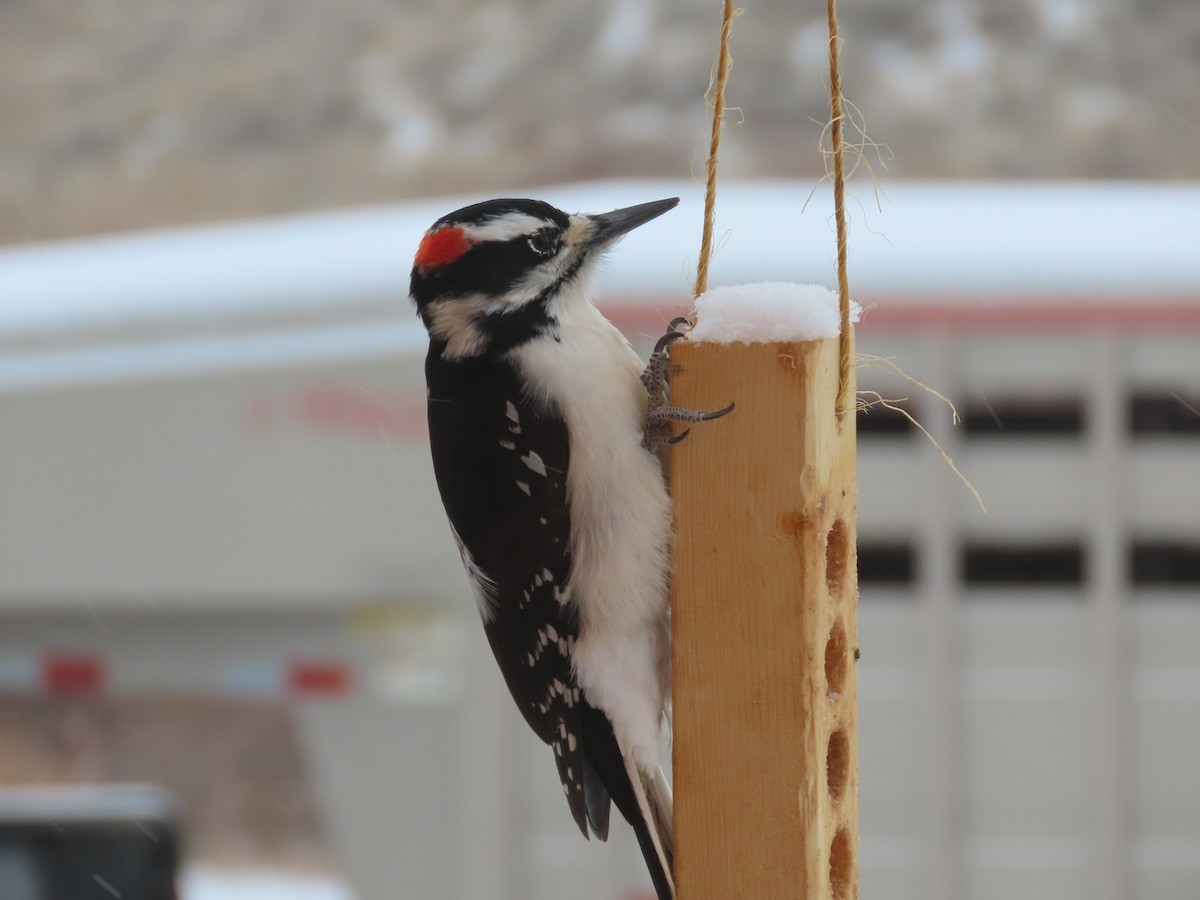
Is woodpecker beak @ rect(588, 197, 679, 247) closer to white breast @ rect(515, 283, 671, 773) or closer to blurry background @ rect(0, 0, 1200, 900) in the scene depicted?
white breast @ rect(515, 283, 671, 773)

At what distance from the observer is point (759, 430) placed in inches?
54.6

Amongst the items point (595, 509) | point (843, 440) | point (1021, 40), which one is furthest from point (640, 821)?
point (1021, 40)

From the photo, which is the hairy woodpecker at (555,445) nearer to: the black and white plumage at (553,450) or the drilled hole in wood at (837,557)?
the black and white plumage at (553,450)

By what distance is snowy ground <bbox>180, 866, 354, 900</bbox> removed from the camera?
6031 mm

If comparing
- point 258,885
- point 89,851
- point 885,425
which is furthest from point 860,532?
point 258,885

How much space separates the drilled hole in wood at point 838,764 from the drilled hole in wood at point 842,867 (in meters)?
0.06

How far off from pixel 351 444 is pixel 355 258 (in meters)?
0.57

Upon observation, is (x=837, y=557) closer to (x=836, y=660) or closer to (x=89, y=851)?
(x=836, y=660)

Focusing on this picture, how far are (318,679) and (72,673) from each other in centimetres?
83

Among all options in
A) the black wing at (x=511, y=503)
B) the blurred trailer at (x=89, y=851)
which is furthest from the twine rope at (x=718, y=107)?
the blurred trailer at (x=89, y=851)

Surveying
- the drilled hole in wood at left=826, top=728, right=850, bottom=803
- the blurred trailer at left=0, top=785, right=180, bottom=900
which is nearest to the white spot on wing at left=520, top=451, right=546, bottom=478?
the drilled hole in wood at left=826, top=728, right=850, bottom=803

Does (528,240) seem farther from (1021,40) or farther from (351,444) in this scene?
(1021,40)

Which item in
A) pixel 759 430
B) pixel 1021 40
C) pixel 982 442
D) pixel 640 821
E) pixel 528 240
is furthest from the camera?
pixel 1021 40

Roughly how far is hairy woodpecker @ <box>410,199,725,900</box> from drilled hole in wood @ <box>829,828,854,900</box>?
0.20 metres
